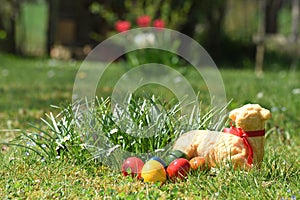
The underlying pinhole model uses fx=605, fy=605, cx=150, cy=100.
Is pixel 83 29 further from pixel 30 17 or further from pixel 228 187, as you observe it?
pixel 228 187

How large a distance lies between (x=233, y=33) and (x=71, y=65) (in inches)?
140

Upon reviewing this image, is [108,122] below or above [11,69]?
above

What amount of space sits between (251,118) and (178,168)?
16.8 inches

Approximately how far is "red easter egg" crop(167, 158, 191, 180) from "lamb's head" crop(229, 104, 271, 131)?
0.32 meters

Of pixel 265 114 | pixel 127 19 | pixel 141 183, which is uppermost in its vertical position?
pixel 265 114

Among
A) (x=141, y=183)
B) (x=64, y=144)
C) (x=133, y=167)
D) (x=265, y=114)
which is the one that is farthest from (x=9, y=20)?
(x=265, y=114)

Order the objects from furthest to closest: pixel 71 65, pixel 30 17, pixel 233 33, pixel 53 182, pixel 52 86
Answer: pixel 30 17 < pixel 233 33 < pixel 71 65 < pixel 52 86 < pixel 53 182

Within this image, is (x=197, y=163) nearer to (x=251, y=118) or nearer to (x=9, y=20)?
(x=251, y=118)

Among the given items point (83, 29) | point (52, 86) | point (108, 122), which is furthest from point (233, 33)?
point (108, 122)

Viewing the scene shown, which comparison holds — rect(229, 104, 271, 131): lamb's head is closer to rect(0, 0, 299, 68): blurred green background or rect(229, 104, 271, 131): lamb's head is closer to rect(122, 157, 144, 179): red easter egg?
rect(122, 157, 144, 179): red easter egg

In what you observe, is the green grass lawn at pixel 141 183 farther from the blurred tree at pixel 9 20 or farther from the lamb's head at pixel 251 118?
the blurred tree at pixel 9 20

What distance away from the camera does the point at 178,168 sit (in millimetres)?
2912

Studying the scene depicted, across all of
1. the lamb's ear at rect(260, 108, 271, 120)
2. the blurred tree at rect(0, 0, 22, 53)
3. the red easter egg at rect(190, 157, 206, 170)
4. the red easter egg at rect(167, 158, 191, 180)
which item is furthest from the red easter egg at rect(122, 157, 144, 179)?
the blurred tree at rect(0, 0, 22, 53)

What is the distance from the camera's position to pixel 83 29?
12.5m
